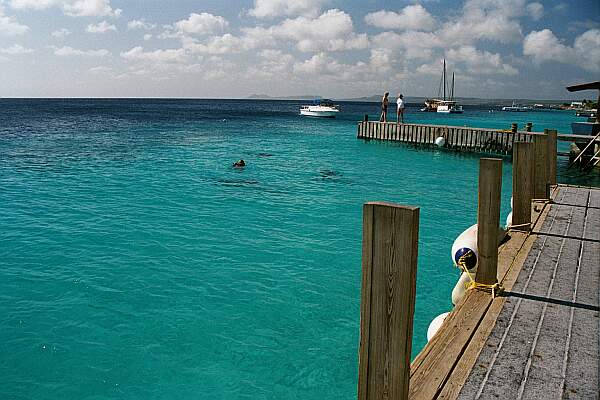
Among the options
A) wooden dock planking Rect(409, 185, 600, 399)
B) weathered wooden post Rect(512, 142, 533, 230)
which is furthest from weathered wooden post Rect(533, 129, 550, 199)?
wooden dock planking Rect(409, 185, 600, 399)

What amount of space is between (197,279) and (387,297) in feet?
27.0

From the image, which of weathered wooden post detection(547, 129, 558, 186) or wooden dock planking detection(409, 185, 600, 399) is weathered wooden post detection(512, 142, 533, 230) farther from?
weathered wooden post detection(547, 129, 558, 186)

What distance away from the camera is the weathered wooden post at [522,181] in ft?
24.1

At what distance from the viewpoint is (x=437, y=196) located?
19.1m

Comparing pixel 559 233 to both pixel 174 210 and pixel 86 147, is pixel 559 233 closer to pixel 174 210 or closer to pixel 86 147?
pixel 174 210

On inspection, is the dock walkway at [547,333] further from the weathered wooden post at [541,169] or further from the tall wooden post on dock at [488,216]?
the weathered wooden post at [541,169]

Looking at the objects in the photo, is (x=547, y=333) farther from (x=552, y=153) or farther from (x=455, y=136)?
(x=455, y=136)

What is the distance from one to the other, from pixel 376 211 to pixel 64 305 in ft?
28.0

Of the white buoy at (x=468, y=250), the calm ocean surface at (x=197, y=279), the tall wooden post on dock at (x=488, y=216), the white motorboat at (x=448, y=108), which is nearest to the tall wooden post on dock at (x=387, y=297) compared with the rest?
the tall wooden post on dock at (x=488, y=216)

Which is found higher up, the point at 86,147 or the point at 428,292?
the point at 86,147

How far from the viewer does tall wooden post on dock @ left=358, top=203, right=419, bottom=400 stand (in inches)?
106

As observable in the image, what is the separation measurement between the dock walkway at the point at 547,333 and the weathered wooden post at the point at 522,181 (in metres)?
0.72

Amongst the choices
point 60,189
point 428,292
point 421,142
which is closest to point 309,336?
point 428,292

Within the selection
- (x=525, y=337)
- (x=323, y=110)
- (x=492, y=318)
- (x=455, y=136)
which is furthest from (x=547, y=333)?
(x=323, y=110)
